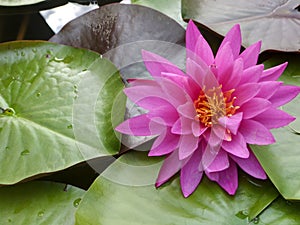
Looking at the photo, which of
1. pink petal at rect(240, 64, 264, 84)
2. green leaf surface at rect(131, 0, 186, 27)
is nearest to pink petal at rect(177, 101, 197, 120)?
pink petal at rect(240, 64, 264, 84)

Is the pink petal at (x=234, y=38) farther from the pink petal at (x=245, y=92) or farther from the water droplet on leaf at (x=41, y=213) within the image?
the water droplet on leaf at (x=41, y=213)

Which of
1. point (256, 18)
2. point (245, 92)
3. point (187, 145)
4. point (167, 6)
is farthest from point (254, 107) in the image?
point (167, 6)

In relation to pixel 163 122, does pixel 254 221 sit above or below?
below

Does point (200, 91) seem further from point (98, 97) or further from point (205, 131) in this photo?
point (98, 97)

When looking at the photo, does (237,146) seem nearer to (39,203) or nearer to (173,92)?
(173,92)

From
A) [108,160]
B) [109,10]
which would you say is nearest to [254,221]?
[108,160]

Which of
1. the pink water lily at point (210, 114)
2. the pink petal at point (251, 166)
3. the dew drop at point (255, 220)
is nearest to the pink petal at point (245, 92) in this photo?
the pink water lily at point (210, 114)

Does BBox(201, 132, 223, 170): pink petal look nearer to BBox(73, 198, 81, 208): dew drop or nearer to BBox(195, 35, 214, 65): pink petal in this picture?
BBox(195, 35, 214, 65): pink petal
